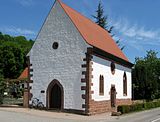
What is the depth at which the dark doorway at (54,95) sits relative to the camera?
31.9 metres

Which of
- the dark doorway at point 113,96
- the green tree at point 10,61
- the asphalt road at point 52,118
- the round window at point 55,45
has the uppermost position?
the green tree at point 10,61

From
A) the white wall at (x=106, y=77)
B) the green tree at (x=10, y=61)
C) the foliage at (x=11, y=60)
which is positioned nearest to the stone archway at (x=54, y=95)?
the white wall at (x=106, y=77)

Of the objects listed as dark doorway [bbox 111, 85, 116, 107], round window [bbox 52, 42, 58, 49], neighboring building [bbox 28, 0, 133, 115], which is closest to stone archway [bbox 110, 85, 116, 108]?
dark doorway [bbox 111, 85, 116, 107]

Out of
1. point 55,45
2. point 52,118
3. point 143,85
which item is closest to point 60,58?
point 55,45

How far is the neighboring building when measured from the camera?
30516mm

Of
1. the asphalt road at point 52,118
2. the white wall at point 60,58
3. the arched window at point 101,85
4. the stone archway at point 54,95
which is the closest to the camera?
the asphalt road at point 52,118

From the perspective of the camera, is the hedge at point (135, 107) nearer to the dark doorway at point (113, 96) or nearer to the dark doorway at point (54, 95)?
the dark doorway at point (113, 96)

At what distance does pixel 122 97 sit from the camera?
1590 inches

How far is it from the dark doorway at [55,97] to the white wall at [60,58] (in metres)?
0.67

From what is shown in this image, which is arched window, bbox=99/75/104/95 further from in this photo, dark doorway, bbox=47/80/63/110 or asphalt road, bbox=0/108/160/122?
asphalt road, bbox=0/108/160/122

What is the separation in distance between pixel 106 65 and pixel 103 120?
9.01 metres

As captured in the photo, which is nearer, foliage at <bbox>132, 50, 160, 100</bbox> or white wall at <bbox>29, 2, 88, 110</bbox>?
white wall at <bbox>29, 2, 88, 110</bbox>

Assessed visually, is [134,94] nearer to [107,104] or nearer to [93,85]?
[107,104]

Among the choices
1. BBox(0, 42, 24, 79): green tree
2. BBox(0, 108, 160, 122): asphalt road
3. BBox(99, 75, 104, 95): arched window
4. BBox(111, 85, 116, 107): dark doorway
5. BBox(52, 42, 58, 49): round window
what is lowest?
BBox(0, 108, 160, 122): asphalt road
